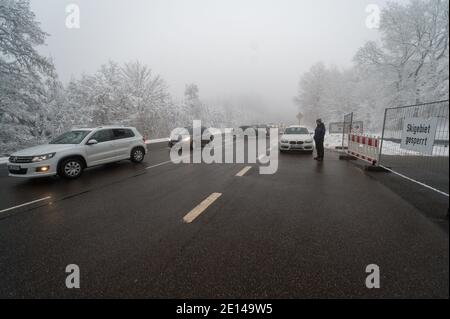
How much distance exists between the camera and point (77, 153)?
22.9 feet

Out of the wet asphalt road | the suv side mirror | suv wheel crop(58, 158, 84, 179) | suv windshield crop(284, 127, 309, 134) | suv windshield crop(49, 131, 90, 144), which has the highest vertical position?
suv windshield crop(284, 127, 309, 134)

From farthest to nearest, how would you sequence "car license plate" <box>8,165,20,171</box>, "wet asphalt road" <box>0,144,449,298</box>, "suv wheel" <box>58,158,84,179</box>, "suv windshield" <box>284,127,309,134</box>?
"suv windshield" <box>284,127,309,134</box> → "suv wheel" <box>58,158,84,179</box> → "car license plate" <box>8,165,20,171</box> → "wet asphalt road" <box>0,144,449,298</box>

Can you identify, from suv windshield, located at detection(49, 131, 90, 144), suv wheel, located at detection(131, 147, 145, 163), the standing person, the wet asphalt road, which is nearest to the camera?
the wet asphalt road

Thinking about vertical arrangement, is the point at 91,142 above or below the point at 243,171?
above

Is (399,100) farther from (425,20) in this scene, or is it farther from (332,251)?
(332,251)

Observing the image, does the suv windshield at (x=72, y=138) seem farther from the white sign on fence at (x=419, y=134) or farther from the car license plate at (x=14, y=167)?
the white sign on fence at (x=419, y=134)

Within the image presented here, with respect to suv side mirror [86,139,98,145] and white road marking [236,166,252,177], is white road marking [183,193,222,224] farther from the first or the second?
suv side mirror [86,139,98,145]

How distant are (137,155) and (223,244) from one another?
7890 millimetres

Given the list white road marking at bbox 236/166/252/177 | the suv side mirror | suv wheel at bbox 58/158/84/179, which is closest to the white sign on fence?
white road marking at bbox 236/166/252/177

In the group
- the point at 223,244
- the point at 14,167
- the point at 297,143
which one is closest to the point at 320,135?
the point at 297,143

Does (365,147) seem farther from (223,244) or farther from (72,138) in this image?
(72,138)

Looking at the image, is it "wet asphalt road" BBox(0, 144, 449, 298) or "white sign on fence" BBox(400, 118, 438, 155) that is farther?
"white sign on fence" BBox(400, 118, 438, 155)

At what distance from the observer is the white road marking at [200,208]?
383 centimetres

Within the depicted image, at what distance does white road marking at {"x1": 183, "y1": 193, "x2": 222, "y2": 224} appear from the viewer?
383cm
